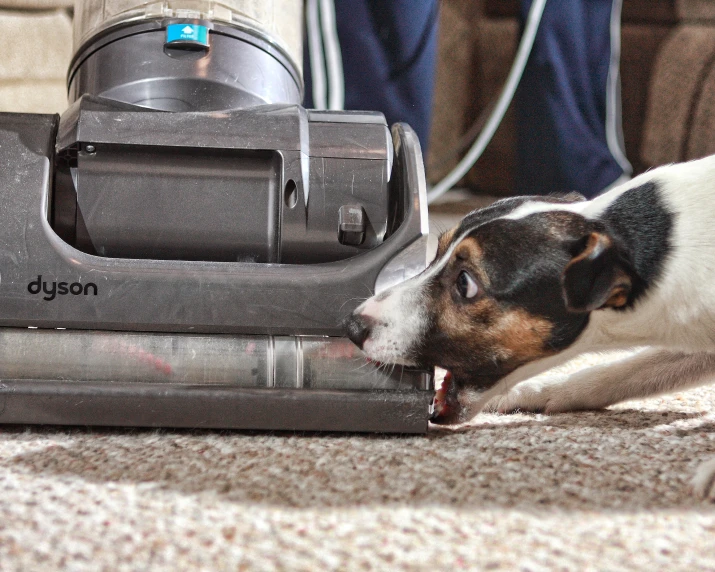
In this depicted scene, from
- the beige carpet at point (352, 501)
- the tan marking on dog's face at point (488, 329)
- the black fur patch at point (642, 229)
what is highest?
the black fur patch at point (642, 229)

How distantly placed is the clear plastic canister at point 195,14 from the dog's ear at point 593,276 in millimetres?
716

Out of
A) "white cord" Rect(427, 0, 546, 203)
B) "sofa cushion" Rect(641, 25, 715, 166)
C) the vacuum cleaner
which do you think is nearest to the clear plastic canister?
the vacuum cleaner

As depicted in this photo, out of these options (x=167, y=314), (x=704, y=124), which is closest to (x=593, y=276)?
(x=167, y=314)

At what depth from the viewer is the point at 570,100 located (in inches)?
118

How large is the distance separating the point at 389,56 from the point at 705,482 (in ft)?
6.89

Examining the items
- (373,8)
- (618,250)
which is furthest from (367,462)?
(373,8)

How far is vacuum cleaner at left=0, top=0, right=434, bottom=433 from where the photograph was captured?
1.13m

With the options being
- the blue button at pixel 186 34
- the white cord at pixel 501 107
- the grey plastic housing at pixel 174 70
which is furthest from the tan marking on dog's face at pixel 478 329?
the white cord at pixel 501 107

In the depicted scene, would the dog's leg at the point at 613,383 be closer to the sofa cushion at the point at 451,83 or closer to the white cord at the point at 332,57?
the white cord at the point at 332,57

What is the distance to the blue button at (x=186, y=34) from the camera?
1.32 meters

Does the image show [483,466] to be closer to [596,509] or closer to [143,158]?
[596,509]

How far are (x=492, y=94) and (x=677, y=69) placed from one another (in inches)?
29.9

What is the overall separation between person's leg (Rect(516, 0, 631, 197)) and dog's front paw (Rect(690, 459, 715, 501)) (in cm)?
216

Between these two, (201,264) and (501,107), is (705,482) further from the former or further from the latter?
(501,107)
